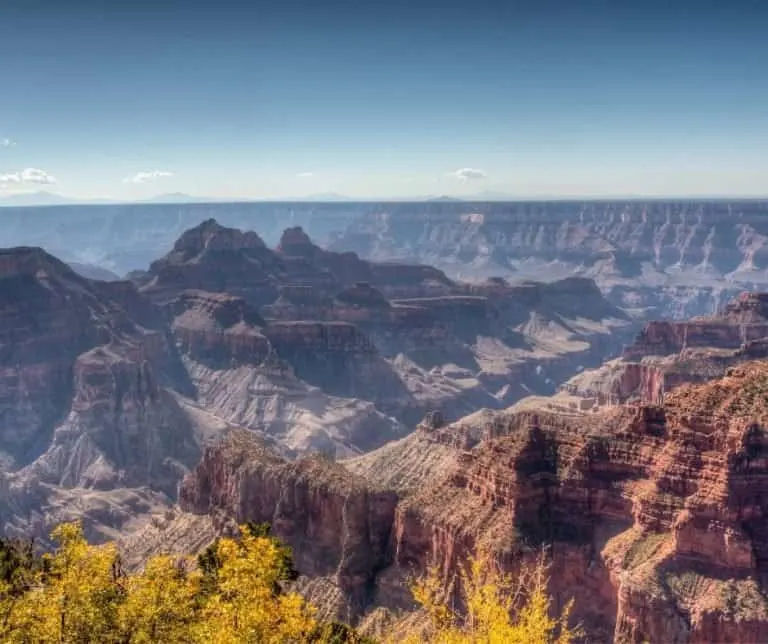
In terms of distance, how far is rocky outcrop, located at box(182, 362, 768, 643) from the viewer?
53.5 meters

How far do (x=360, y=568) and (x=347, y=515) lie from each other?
4.55m

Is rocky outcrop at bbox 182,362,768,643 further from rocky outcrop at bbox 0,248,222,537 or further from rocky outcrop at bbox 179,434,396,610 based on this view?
rocky outcrop at bbox 0,248,222,537

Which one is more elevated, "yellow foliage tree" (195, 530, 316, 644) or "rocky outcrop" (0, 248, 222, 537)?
"yellow foliage tree" (195, 530, 316, 644)

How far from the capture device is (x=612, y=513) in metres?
61.2

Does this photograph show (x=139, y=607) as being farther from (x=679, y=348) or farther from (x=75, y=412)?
(x=679, y=348)

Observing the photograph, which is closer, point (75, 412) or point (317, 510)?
point (317, 510)

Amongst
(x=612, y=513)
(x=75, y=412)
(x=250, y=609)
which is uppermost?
(x=250, y=609)

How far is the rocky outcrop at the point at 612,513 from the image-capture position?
53.5 metres

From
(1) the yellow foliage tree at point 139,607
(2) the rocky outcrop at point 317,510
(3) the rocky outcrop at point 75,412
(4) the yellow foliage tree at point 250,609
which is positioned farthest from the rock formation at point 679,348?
(1) the yellow foliage tree at point 139,607

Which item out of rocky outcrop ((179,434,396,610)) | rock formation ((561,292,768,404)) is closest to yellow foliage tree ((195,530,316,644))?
rocky outcrop ((179,434,396,610))

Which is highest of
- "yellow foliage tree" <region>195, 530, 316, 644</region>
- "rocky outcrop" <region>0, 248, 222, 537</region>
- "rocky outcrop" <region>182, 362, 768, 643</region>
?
"yellow foliage tree" <region>195, 530, 316, 644</region>

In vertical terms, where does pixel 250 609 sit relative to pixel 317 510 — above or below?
above

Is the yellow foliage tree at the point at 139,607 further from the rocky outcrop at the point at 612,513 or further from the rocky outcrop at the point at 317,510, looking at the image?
the rocky outcrop at the point at 317,510

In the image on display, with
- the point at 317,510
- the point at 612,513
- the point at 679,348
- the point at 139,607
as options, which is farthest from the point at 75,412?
the point at 139,607
